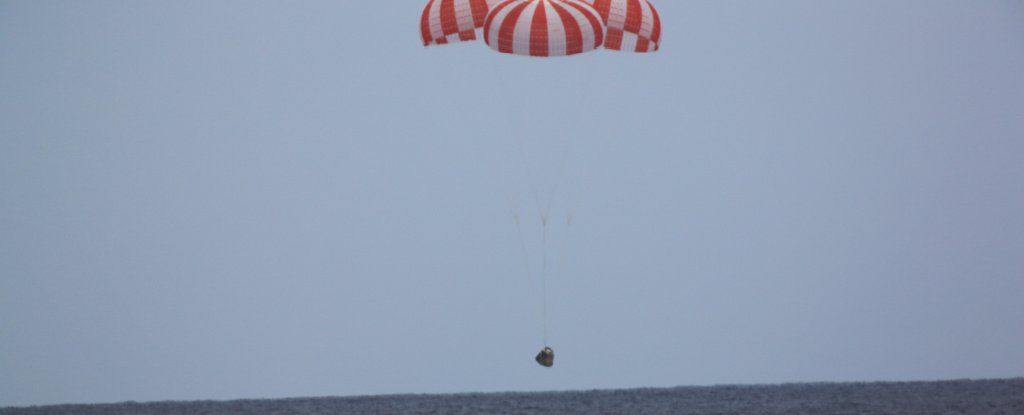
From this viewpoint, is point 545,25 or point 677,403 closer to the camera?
point 545,25

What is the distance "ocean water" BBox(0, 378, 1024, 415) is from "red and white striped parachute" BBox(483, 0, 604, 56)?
4.36 metres

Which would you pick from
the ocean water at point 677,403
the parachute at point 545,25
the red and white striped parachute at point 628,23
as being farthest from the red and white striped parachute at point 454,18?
the ocean water at point 677,403

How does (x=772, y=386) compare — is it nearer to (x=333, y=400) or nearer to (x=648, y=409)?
(x=648, y=409)

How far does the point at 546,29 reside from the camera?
7.34 meters

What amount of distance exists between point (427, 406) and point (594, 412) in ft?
5.95

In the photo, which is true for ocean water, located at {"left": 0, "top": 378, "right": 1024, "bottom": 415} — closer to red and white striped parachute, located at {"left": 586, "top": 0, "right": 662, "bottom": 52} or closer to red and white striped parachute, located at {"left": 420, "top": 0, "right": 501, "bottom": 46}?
red and white striped parachute, located at {"left": 586, "top": 0, "right": 662, "bottom": 52}

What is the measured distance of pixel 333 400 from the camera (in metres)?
10.4

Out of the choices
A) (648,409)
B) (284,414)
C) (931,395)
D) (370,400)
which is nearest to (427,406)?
(370,400)

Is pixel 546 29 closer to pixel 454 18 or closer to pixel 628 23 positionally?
pixel 628 23

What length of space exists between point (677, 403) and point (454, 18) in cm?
514

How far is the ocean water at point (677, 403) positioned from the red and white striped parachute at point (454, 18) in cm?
423

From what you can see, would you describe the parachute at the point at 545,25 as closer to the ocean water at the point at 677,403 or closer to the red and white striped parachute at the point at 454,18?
the red and white striped parachute at the point at 454,18

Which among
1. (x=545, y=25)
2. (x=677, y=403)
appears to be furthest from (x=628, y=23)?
(x=677, y=403)

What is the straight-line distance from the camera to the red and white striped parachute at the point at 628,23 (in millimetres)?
7684
